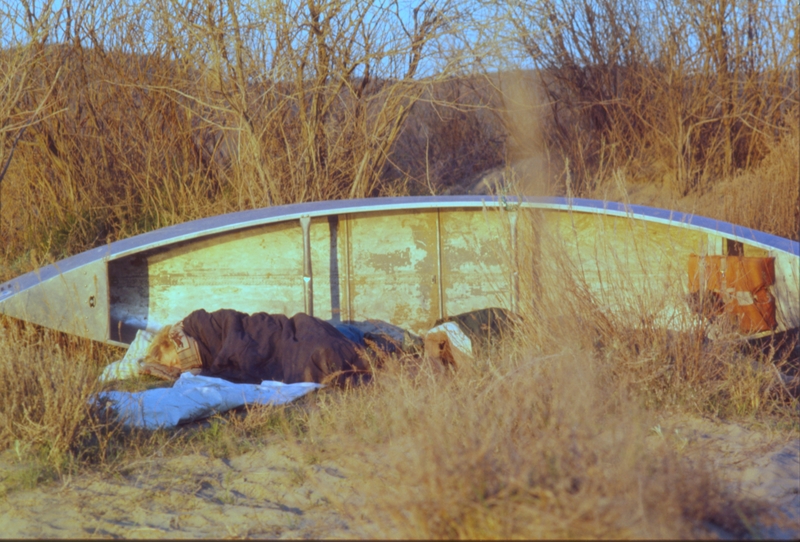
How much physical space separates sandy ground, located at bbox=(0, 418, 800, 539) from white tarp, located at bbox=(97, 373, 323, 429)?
0.51m

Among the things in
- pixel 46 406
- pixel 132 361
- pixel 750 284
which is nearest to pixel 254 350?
pixel 132 361

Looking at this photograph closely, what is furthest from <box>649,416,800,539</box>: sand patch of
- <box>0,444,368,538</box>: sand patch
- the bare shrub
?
the bare shrub

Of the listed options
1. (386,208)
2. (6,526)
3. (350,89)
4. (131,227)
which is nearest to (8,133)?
(131,227)

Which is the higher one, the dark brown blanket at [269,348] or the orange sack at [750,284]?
the orange sack at [750,284]

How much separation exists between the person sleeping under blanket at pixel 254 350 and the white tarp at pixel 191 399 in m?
0.27

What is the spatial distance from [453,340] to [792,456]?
260 cm

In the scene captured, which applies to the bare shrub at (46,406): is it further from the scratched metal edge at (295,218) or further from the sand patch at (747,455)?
the sand patch at (747,455)

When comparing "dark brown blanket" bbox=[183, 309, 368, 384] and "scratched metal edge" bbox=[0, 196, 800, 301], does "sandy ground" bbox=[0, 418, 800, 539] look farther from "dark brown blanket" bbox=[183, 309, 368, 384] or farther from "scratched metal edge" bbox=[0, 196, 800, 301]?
"scratched metal edge" bbox=[0, 196, 800, 301]

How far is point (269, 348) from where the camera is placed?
5.73 meters

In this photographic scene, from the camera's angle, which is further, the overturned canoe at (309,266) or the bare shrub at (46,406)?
the overturned canoe at (309,266)

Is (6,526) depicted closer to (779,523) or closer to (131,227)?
(779,523)

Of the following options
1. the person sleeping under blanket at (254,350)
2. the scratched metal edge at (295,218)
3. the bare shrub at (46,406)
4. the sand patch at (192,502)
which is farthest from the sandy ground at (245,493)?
the scratched metal edge at (295,218)

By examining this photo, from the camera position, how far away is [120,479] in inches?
145

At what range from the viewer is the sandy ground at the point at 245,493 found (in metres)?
3.12
